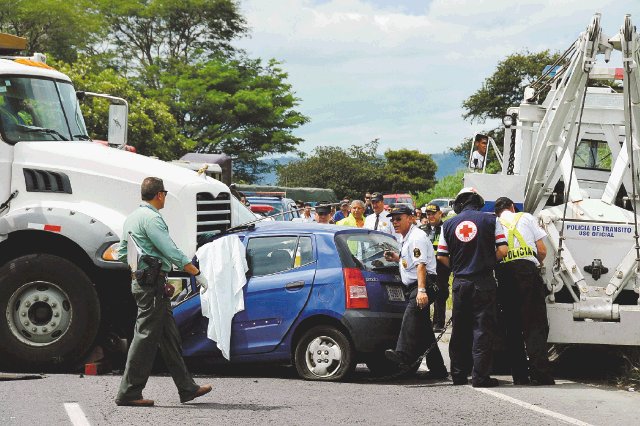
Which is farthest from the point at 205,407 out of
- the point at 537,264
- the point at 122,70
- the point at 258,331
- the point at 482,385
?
the point at 122,70

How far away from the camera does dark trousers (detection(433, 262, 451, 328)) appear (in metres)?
12.7

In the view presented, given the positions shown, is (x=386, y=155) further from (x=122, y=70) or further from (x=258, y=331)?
(x=258, y=331)

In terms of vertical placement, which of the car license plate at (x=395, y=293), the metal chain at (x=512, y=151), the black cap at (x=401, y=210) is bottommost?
the car license plate at (x=395, y=293)

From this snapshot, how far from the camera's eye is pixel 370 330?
1143cm

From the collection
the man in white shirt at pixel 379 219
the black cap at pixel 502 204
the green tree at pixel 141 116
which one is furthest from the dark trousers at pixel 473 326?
the green tree at pixel 141 116

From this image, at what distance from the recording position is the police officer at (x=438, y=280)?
1303cm

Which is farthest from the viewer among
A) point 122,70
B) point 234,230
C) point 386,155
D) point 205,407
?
point 386,155

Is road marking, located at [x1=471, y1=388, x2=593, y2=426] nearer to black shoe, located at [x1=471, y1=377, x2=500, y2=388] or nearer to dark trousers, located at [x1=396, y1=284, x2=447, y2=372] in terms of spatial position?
black shoe, located at [x1=471, y1=377, x2=500, y2=388]

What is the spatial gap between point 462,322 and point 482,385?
0.67m

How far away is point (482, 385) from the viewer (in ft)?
37.5

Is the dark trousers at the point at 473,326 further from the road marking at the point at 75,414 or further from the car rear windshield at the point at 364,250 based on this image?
the road marking at the point at 75,414

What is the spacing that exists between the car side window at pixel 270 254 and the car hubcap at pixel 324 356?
2.83 ft

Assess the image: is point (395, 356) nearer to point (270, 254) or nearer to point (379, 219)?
point (270, 254)

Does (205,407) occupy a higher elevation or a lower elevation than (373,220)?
lower
